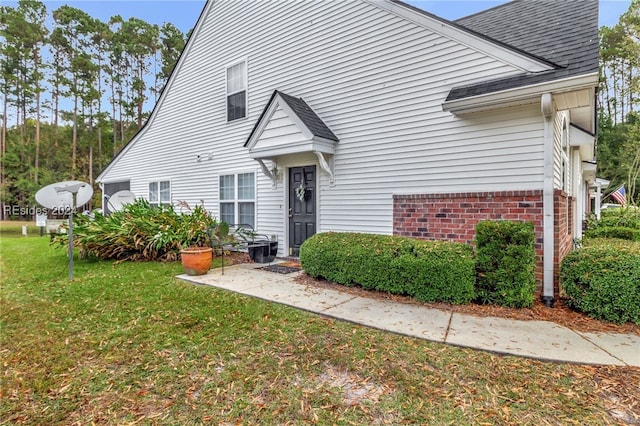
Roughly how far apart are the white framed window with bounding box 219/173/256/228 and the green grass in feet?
15.4

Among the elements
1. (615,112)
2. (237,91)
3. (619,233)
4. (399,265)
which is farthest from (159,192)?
(615,112)

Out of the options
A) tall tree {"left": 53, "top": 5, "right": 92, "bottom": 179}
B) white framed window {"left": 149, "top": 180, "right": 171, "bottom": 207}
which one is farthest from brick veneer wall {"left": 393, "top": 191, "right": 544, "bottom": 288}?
tall tree {"left": 53, "top": 5, "right": 92, "bottom": 179}

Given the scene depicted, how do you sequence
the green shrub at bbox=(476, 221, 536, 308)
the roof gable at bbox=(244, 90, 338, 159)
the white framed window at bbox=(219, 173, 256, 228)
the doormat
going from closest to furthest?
the green shrub at bbox=(476, 221, 536, 308), the doormat, the roof gable at bbox=(244, 90, 338, 159), the white framed window at bbox=(219, 173, 256, 228)

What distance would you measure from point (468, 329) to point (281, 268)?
13.2 ft

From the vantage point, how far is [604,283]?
373 centimetres

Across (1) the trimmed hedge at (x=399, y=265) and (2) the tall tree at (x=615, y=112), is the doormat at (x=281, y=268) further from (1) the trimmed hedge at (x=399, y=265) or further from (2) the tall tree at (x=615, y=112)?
(2) the tall tree at (x=615, y=112)

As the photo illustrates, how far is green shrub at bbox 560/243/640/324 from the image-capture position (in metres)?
3.62

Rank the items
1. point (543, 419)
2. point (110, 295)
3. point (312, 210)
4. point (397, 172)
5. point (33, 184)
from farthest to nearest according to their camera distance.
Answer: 1. point (33, 184)
2. point (312, 210)
3. point (397, 172)
4. point (110, 295)
5. point (543, 419)

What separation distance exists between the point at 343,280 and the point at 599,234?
30.9 feet

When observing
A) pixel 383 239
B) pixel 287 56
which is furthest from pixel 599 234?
pixel 287 56

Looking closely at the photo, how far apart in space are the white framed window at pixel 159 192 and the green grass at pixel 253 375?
7.56 m

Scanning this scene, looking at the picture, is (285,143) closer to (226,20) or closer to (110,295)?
(110,295)

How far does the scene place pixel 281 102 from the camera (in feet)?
22.4

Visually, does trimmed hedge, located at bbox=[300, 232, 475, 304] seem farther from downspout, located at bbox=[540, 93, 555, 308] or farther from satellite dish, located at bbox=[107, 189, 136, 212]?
satellite dish, located at bbox=[107, 189, 136, 212]
